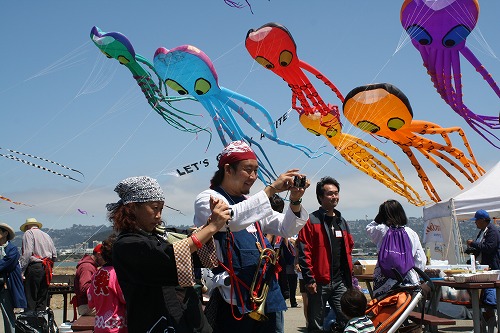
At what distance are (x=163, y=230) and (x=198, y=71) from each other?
26.1 feet

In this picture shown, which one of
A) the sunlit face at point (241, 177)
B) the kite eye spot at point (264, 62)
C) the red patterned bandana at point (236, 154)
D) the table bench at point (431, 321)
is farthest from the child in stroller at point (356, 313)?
the kite eye spot at point (264, 62)

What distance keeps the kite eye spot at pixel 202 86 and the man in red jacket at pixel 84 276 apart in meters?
4.73

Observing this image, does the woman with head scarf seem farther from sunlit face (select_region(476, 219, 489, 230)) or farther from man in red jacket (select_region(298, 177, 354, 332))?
sunlit face (select_region(476, 219, 489, 230))

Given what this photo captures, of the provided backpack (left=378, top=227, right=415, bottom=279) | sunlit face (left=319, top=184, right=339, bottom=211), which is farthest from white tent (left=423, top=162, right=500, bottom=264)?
sunlit face (left=319, top=184, right=339, bottom=211)

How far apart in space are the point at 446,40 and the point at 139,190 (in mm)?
9585

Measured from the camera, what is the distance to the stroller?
452 centimetres

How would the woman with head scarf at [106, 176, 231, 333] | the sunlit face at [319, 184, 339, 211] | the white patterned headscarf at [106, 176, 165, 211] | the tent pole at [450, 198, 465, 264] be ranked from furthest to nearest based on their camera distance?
the tent pole at [450, 198, 465, 264], the sunlit face at [319, 184, 339, 211], the white patterned headscarf at [106, 176, 165, 211], the woman with head scarf at [106, 176, 231, 333]

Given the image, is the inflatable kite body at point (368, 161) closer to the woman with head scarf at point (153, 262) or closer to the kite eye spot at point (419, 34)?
the kite eye spot at point (419, 34)

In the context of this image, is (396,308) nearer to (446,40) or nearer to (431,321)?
(431,321)

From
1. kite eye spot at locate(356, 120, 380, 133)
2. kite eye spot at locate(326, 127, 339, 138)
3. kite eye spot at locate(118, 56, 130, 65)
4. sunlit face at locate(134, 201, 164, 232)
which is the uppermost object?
kite eye spot at locate(118, 56, 130, 65)

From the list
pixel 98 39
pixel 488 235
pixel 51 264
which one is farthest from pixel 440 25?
pixel 51 264

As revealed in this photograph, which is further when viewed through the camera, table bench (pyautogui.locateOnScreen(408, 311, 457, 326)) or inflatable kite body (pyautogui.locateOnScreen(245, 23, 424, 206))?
inflatable kite body (pyautogui.locateOnScreen(245, 23, 424, 206))

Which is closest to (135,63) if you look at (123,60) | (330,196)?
(123,60)

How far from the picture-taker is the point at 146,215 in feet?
8.39
